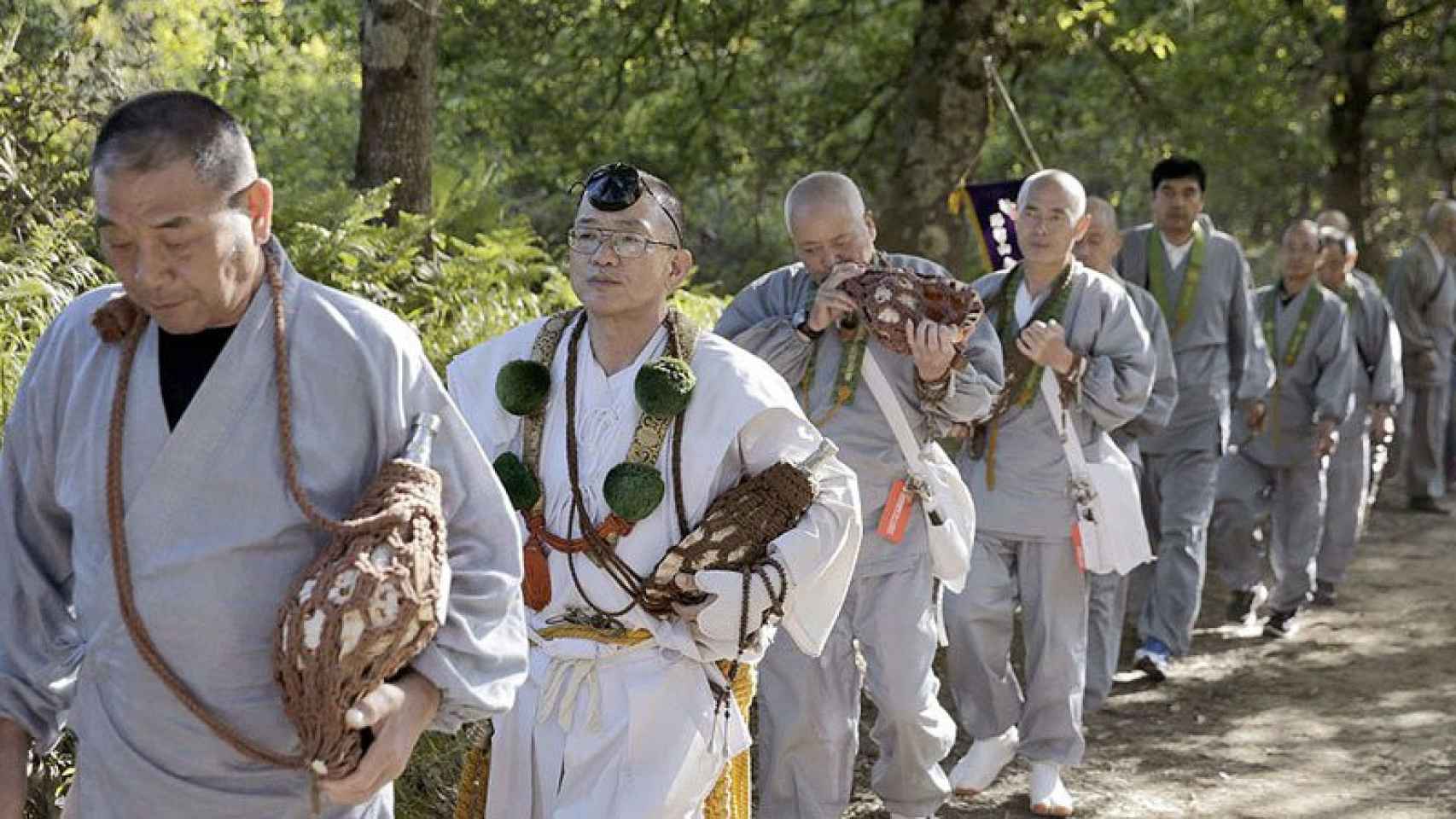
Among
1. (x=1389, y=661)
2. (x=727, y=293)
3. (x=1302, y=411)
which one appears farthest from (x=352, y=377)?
(x=727, y=293)

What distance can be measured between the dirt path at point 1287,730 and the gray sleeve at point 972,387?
1.80 m

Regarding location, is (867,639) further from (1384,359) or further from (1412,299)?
(1412,299)

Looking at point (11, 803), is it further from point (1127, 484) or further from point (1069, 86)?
point (1069, 86)

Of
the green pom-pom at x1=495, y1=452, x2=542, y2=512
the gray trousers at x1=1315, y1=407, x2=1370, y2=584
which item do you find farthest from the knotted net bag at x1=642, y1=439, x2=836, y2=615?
the gray trousers at x1=1315, y1=407, x2=1370, y2=584

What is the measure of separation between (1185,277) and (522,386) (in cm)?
646

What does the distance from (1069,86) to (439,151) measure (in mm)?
6617

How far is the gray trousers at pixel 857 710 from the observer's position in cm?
636

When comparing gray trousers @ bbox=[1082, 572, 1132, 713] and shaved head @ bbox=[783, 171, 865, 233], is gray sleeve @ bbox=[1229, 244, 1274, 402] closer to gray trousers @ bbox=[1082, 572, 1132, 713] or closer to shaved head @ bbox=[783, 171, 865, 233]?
gray trousers @ bbox=[1082, 572, 1132, 713]

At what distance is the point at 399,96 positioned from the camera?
9.21m

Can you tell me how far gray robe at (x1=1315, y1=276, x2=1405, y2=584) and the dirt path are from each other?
38 centimetres

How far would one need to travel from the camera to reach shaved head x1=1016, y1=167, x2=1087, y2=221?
7660 mm

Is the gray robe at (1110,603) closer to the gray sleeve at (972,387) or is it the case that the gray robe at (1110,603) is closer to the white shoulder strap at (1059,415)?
the white shoulder strap at (1059,415)

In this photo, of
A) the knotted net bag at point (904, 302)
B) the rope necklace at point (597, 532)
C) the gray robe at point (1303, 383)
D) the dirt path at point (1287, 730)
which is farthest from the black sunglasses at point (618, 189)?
the gray robe at point (1303, 383)

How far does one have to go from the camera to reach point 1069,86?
60.2 ft
